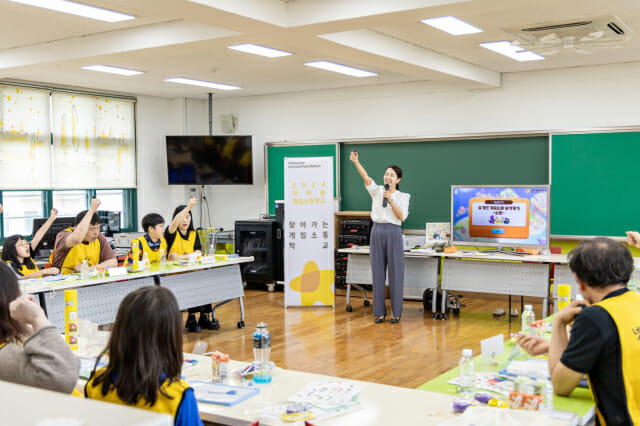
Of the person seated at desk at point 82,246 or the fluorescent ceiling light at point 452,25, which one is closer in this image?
the fluorescent ceiling light at point 452,25

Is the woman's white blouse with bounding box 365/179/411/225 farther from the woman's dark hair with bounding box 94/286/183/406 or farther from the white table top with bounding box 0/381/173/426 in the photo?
the white table top with bounding box 0/381/173/426

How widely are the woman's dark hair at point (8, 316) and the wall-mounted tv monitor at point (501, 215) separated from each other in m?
6.36

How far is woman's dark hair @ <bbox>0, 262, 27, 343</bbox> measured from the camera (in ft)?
7.31

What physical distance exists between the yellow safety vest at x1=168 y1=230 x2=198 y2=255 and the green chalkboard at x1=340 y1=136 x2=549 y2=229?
11.1 ft

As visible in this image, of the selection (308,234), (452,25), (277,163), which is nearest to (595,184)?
(452,25)

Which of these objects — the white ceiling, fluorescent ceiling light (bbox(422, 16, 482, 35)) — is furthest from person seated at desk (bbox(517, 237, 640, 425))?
fluorescent ceiling light (bbox(422, 16, 482, 35))

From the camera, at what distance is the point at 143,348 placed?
2033mm

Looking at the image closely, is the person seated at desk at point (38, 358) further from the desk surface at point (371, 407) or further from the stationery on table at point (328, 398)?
the stationery on table at point (328, 398)

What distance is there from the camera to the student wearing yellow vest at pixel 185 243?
23.6 feet

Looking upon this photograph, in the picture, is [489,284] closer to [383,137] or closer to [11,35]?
[383,137]

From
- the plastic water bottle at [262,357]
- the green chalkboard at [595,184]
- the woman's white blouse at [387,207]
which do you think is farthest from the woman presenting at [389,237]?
the plastic water bottle at [262,357]

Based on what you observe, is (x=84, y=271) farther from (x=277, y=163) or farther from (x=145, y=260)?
(x=277, y=163)

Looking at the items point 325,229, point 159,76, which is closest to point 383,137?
point 325,229

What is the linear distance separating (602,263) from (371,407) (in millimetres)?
1024
